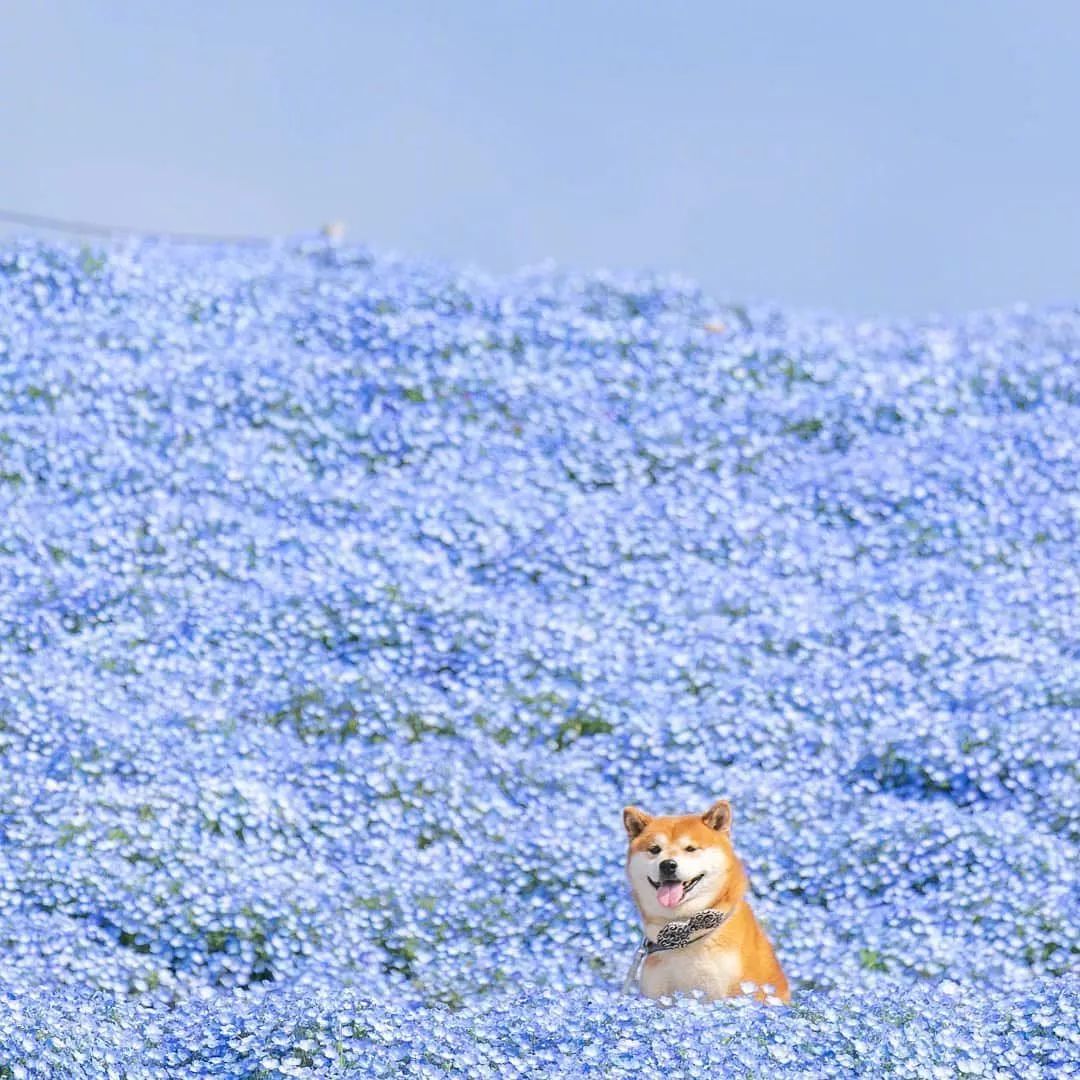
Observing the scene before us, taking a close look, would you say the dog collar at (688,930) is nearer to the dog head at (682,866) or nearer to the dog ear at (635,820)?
the dog head at (682,866)

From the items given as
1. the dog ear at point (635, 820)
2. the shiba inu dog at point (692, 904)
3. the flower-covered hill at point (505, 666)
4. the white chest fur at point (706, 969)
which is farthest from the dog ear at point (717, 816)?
the flower-covered hill at point (505, 666)

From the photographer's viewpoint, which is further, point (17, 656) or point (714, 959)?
point (17, 656)

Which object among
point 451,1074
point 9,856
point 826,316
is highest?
point 826,316

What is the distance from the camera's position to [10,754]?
8.23m

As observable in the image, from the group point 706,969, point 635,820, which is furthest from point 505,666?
point 706,969

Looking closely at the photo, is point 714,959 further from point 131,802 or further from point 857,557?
point 857,557

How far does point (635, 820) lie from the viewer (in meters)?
5.88

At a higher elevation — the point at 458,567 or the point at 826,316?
the point at 826,316

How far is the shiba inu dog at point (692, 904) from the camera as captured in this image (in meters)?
5.74

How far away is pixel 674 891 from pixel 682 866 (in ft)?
0.29

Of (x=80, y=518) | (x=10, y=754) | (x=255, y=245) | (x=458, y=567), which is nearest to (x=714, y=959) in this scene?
(x=10, y=754)

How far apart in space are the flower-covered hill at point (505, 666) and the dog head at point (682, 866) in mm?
369

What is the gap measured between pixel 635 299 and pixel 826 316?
5.36 feet

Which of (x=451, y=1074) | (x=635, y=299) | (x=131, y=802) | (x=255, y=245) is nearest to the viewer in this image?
(x=451, y=1074)
